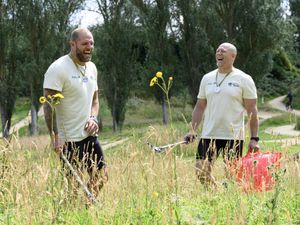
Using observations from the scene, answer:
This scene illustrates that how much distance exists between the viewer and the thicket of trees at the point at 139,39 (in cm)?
2400

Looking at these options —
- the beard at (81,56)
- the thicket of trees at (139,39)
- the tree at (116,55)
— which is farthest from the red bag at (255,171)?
the tree at (116,55)

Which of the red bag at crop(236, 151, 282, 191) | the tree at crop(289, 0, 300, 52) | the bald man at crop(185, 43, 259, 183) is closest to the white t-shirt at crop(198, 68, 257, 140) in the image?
the bald man at crop(185, 43, 259, 183)

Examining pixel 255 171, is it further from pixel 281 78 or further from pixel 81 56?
pixel 281 78

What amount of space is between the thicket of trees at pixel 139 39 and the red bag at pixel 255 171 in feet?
65.8

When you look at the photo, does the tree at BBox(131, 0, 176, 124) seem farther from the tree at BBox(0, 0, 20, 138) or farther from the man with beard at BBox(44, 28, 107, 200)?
the man with beard at BBox(44, 28, 107, 200)

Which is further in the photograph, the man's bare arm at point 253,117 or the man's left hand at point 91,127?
the man's bare arm at point 253,117

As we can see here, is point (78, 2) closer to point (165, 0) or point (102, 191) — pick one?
point (165, 0)

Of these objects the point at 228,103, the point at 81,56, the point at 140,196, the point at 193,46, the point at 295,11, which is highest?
the point at 295,11

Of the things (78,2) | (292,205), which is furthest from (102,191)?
(78,2)

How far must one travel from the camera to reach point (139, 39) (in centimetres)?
2705

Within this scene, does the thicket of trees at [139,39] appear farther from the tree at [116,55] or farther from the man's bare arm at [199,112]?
the man's bare arm at [199,112]

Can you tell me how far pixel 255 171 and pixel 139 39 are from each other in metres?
23.3

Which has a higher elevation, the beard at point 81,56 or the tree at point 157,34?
the tree at point 157,34

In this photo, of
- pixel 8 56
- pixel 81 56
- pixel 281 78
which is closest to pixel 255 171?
pixel 81 56
